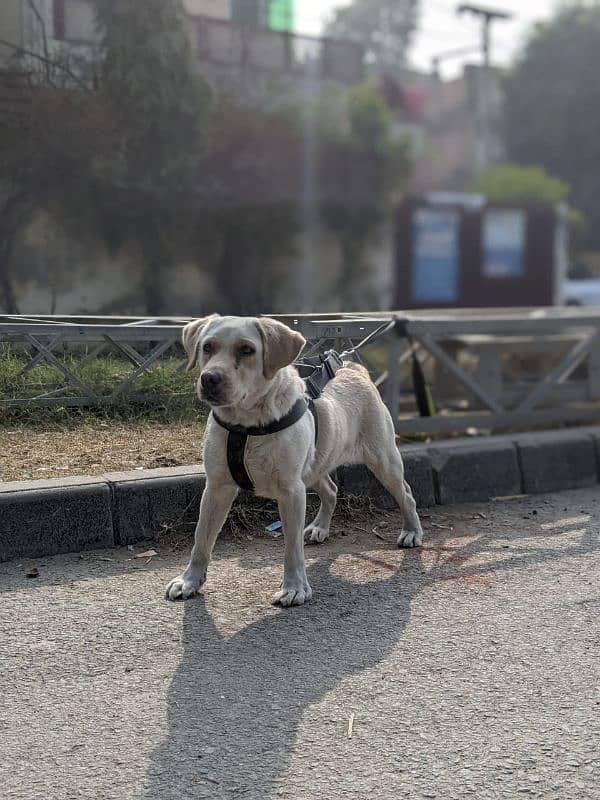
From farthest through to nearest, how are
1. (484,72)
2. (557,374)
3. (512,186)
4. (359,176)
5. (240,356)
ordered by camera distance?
(484,72), (512,186), (359,176), (557,374), (240,356)

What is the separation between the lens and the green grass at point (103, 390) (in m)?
5.54

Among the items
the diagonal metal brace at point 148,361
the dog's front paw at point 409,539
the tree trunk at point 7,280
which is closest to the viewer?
the dog's front paw at point 409,539

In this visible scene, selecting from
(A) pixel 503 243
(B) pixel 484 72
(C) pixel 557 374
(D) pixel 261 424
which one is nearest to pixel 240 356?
(D) pixel 261 424

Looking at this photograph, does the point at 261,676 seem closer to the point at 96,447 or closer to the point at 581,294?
the point at 96,447

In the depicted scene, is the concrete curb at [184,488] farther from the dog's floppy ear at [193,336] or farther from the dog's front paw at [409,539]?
the dog's floppy ear at [193,336]

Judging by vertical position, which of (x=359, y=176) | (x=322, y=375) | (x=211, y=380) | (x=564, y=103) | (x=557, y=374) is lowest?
(x=557, y=374)

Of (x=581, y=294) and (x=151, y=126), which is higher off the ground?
(x=151, y=126)

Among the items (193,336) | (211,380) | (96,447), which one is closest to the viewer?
(211,380)

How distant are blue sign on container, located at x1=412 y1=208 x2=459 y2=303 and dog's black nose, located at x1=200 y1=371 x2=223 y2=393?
599 inches

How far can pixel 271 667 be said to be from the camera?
11.0 ft

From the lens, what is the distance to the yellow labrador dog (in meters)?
3.77

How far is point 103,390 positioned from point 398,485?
1.97 m

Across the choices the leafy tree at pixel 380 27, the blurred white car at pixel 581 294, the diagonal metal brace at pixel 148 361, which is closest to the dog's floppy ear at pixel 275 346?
the diagonal metal brace at pixel 148 361

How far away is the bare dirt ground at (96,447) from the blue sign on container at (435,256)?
13459mm
